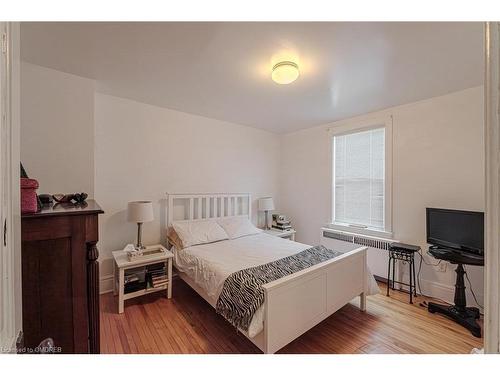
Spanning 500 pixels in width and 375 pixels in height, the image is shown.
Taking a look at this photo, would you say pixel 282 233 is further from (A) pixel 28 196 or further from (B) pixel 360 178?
(A) pixel 28 196

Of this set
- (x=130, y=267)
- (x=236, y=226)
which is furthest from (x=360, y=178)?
(x=130, y=267)

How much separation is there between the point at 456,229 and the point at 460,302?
2.32 ft

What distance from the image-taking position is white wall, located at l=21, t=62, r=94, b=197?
1905 millimetres

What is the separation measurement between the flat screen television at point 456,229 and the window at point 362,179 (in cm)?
54

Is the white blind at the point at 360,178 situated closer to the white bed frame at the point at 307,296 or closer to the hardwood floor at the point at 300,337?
the white bed frame at the point at 307,296

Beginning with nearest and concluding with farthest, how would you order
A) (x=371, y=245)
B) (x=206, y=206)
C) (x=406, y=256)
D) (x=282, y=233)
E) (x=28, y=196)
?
1. (x=28, y=196)
2. (x=406, y=256)
3. (x=371, y=245)
4. (x=206, y=206)
5. (x=282, y=233)

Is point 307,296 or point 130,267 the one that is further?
point 130,267

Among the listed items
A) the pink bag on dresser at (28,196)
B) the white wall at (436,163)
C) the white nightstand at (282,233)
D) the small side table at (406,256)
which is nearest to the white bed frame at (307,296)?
the small side table at (406,256)

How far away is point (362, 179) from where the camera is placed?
322cm

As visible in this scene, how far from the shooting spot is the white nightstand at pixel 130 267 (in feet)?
7.18

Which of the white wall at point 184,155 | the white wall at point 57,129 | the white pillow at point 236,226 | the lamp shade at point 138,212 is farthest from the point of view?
the white pillow at point 236,226

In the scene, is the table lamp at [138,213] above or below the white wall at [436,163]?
below
